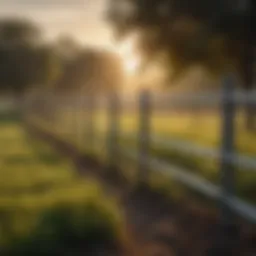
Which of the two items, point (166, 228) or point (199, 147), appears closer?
point (166, 228)

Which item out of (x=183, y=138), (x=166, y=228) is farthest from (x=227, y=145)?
A: (x=183, y=138)

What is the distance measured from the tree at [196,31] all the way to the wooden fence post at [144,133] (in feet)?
5.75

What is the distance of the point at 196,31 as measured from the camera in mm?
14188

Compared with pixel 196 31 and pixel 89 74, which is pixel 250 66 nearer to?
pixel 196 31

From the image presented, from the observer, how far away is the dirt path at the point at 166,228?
5410 mm

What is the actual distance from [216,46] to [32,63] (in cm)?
2036

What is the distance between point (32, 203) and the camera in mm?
5520

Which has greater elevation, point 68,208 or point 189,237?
point 68,208

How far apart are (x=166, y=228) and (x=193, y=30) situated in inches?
319

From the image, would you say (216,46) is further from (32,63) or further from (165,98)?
(32,63)

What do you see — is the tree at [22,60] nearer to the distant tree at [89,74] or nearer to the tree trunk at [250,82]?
the distant tree at [89,74]

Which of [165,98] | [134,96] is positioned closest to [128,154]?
[134,96]

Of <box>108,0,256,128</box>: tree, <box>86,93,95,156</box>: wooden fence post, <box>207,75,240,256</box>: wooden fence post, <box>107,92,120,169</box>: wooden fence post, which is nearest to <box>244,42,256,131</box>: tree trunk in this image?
<box>108,0,256,128</box>: tree

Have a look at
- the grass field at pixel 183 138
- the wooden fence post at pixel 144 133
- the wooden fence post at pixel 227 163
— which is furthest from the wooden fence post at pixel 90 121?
the wooden fence post at pixel 227 163
